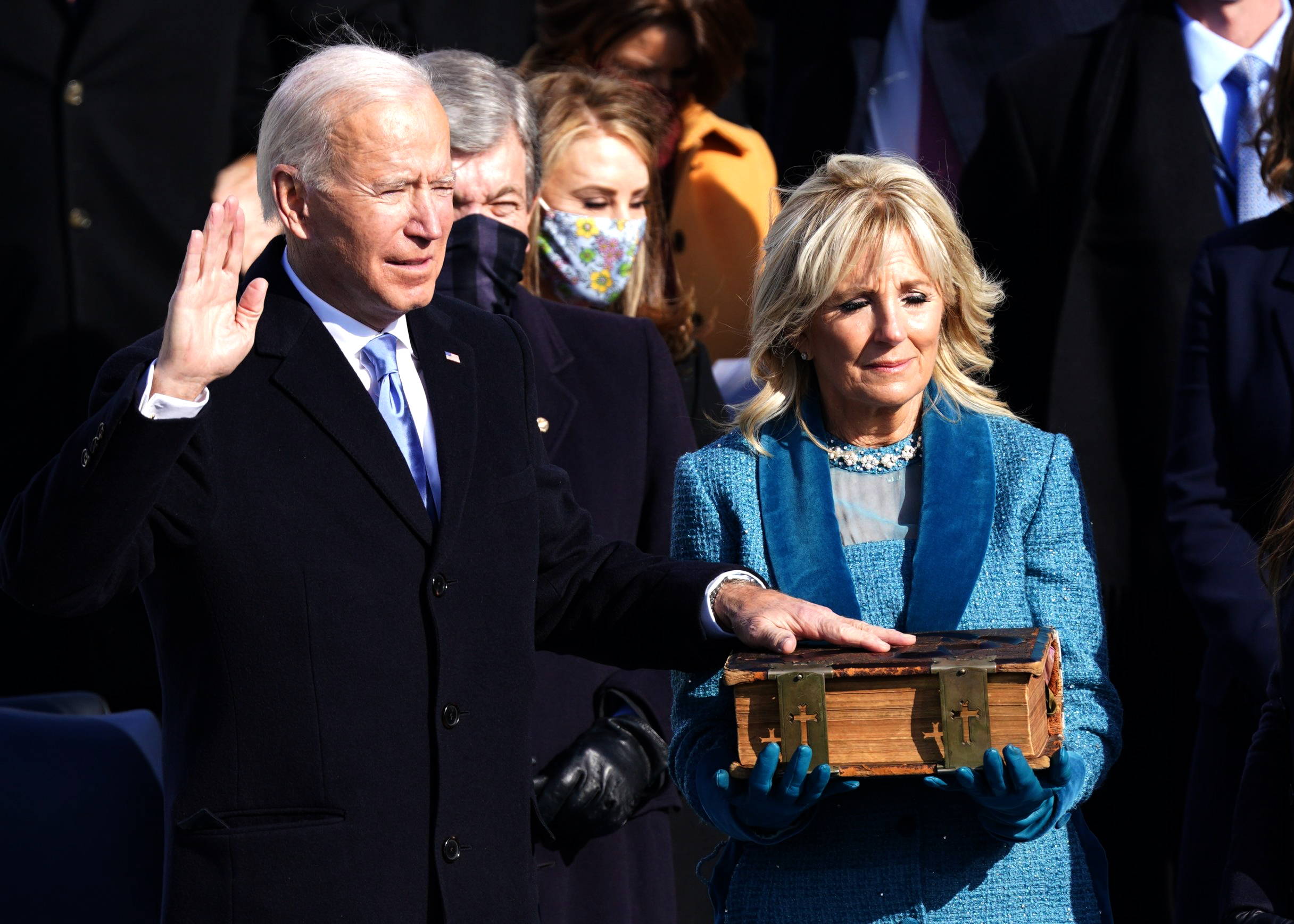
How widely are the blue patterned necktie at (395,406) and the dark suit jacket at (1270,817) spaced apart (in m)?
1.43

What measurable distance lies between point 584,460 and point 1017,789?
1.46 metres

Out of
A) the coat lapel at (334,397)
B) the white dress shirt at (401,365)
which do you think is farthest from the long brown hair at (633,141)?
the coat lapel at (334,397)

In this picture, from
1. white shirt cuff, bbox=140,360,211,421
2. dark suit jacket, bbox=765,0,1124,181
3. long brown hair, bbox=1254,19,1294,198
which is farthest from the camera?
dark suit jacket, bbox=765,0,1124,181

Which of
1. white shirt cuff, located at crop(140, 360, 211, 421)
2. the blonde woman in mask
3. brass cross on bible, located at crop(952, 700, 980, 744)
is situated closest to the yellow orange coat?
the blonde woman in mask

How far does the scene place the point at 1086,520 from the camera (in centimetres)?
326

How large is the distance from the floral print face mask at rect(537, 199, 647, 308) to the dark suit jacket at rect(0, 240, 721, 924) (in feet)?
5.19

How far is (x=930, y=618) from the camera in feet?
10.2

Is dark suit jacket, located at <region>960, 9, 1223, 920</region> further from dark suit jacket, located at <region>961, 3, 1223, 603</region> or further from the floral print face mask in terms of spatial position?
the floral print face mask

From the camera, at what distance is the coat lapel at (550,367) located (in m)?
3.92

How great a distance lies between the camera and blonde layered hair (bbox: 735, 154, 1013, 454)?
10.8ft

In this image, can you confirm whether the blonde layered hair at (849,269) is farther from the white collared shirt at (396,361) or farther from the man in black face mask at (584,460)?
the white collared shirt at (396,361)

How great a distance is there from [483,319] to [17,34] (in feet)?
7.50

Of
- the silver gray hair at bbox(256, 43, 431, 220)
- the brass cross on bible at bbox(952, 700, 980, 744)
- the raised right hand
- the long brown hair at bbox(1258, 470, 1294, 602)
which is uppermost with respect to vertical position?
the silver gray hair at bbox(256, 43, 431, 220)

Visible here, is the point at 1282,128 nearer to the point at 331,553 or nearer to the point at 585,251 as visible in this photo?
the point at 585,251
